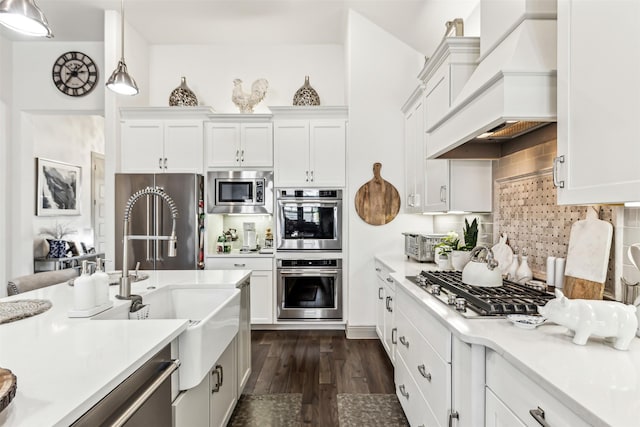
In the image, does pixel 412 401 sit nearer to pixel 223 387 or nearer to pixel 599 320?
pixel 223 387

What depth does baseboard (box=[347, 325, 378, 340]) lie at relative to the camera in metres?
3.73

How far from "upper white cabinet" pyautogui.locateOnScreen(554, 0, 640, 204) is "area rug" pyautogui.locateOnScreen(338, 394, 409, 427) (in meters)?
1.73

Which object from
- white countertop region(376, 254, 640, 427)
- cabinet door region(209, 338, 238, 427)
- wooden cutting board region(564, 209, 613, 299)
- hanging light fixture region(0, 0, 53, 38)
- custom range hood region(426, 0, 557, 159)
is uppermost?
hanging light fixture region(0, 0, 53, 38)

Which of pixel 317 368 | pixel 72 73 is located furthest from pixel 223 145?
pixel 317 368

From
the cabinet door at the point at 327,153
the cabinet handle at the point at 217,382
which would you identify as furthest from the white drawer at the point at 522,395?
the cabinet door at the point at 327,153

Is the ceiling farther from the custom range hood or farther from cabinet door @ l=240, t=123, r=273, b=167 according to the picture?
the custom range hood

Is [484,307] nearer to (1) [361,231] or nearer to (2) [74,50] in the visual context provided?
(1) [361,231]

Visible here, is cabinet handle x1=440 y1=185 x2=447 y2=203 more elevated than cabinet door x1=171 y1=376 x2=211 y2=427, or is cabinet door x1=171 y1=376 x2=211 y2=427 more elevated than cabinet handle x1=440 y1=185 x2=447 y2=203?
cabinet handle x1=440 y1=185 x2=447 y2=203

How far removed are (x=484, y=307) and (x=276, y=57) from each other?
13.1 feet

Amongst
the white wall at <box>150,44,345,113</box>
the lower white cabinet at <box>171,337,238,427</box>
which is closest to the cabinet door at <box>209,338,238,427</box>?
the lower white cabinet at <box>171,337,238,427</box>

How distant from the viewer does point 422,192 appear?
3143mm

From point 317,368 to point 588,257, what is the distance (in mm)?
2206

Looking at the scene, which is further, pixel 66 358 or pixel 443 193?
pixel 443 193

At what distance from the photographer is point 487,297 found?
1594mm
